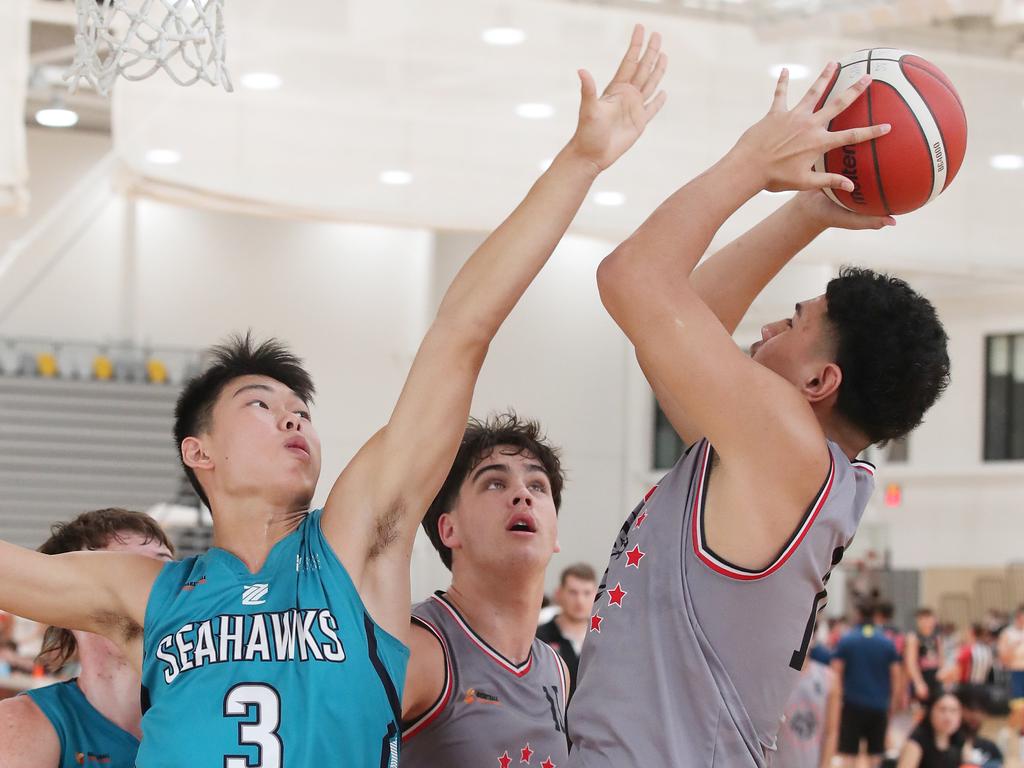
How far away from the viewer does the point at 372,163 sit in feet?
36.4

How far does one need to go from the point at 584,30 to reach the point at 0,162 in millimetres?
4766

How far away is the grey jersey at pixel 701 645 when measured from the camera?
2.41 metres

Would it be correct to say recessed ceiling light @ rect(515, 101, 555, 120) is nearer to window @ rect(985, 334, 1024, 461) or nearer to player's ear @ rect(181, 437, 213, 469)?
player's ear @ rect(181, 437, 213, 469)

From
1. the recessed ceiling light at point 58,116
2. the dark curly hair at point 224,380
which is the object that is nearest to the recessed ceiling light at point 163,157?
the recessed ceiling light at point 58,116

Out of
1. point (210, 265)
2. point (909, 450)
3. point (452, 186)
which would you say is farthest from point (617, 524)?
point (452, 186)

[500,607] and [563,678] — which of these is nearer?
[500,607]

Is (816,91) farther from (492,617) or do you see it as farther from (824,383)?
(492,617)

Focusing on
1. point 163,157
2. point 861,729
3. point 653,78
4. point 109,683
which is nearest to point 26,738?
point 109,683

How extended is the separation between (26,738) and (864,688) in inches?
386

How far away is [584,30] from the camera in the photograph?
10.8 metres

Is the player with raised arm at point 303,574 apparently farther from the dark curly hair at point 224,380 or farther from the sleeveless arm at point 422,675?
the sleeveless arm at point 422,675

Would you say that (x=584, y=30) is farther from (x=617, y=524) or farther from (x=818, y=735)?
(x=617, y=524)

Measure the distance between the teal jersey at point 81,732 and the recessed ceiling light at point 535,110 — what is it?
8.58 m

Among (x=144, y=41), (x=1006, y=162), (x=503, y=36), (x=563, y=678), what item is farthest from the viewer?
(x=1006, y=162)
